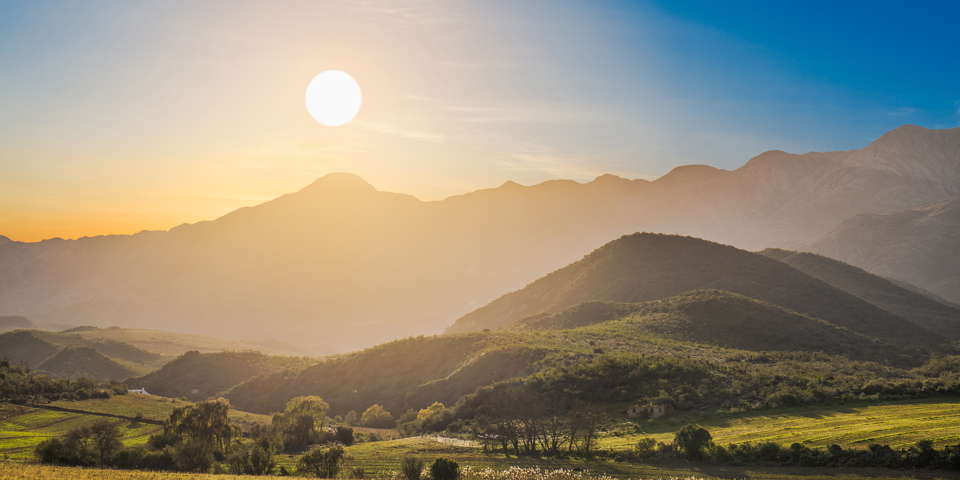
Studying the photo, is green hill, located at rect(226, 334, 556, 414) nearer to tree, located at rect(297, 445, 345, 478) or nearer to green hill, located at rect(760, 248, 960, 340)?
tree, located at rect(297, 445, 345, 478)

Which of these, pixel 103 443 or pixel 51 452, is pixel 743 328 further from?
pixel 51 452

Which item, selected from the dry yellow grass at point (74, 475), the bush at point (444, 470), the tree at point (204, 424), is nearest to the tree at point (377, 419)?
the tree at point (204, 424)

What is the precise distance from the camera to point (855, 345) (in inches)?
2697

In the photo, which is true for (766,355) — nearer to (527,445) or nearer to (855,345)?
(855,345)

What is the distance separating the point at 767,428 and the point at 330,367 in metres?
63.9

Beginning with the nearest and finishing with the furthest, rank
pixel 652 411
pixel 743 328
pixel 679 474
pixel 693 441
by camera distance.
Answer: pixel 679 474, pixel 693 441, pixel 652 411, pixel 743 328

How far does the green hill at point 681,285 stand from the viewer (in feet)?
277

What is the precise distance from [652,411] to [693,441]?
50.2 ft

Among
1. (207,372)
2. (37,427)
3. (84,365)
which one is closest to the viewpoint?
(37,427)

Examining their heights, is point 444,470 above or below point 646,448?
below

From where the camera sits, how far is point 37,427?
44.7 metres

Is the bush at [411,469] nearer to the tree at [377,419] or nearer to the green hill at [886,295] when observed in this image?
the tree at [377,419]

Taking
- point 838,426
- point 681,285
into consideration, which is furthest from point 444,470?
point 681,285

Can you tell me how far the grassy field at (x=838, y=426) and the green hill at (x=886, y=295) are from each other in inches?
2506
